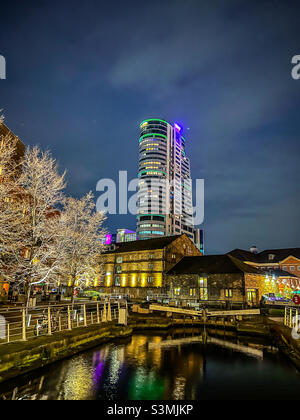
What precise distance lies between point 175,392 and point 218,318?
1905 centimetres

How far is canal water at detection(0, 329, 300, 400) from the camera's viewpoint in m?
9.81

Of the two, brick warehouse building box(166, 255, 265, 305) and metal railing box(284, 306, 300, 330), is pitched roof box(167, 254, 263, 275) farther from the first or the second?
metal railing box(284, 306, 300, 330)

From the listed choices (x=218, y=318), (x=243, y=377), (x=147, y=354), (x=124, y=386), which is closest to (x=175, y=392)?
(x=124, y=386)

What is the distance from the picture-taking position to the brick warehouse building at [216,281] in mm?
34031

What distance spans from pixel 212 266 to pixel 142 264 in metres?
13.5

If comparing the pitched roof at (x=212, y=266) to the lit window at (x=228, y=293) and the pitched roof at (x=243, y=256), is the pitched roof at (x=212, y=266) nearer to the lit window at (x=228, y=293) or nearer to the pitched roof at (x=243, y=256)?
the lit window at (x=228, y=293)

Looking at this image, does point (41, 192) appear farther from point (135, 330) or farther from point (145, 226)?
point (145, 226)

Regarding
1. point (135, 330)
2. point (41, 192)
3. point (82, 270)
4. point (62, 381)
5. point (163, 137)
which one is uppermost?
point (163, 137)

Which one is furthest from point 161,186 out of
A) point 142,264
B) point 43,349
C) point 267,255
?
point 43,349

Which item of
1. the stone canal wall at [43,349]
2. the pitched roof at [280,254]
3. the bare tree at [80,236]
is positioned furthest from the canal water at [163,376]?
the pitched roof at [280,254]

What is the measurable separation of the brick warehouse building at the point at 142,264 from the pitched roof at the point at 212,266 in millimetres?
2418

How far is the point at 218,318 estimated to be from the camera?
90.9ft

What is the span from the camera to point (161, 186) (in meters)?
150

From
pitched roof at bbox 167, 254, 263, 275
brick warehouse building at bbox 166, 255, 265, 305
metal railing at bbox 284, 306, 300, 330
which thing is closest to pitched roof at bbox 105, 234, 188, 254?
pitched roof at bbox 167, 254, 263, 275
